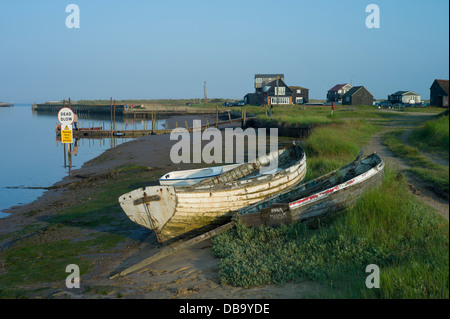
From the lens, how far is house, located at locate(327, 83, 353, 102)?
3792 inches

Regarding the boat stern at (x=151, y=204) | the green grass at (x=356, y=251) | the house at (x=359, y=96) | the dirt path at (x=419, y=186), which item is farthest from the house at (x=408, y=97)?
the boat stern at (x=151, y=204)

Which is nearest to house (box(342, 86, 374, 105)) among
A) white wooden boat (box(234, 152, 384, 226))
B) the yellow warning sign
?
the yellow warning sign

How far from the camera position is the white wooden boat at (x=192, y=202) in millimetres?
9164

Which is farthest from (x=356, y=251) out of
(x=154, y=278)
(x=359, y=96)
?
(x=359, y=96)

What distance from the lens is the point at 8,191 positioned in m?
19.2

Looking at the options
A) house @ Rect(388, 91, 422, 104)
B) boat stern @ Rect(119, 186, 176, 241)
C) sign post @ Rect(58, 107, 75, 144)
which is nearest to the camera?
boat stern @ Rect(119, 186, 176, 241)

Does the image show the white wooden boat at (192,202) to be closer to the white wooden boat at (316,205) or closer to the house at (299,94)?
the white wooden boat at (316,205)

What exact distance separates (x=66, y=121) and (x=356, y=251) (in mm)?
21027

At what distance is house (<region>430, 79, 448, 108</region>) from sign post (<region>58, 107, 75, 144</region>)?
53.5m

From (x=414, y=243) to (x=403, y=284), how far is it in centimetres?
162

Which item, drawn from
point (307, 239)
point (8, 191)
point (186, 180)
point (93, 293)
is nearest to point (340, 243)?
point (307, 239)

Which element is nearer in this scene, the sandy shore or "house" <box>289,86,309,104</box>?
the sandy shore

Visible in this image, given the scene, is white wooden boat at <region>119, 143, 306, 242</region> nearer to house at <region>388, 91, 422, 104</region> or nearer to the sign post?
the sign post
